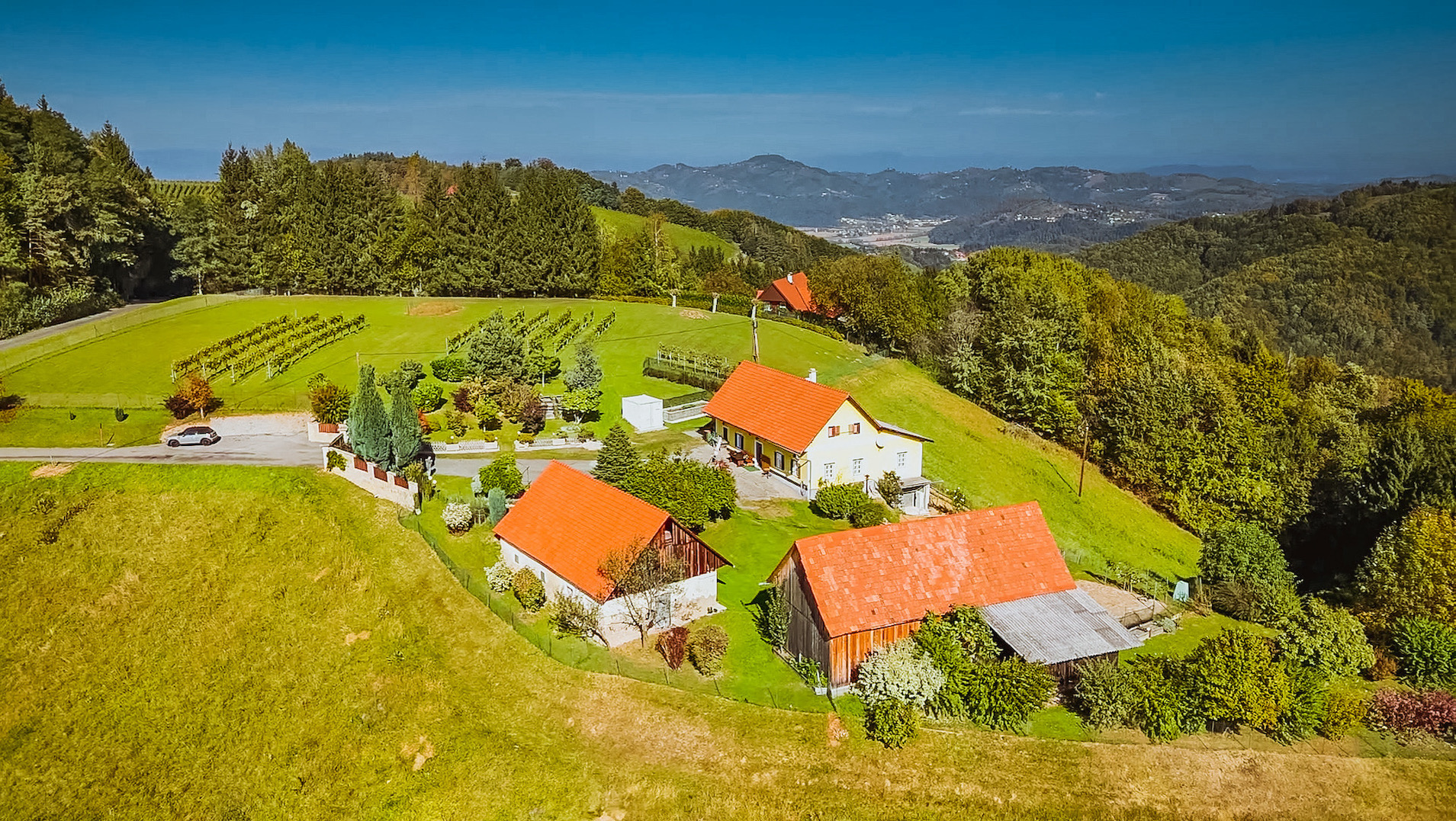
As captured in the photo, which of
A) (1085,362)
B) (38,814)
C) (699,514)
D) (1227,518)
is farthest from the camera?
(1085,362)

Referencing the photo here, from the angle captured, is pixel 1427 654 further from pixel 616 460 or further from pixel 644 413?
pixel 644 413

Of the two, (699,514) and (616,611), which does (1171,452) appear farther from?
(616,611)

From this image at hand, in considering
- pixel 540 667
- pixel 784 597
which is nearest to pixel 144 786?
pixel 540 667

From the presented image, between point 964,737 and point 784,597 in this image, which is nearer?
point 964,737

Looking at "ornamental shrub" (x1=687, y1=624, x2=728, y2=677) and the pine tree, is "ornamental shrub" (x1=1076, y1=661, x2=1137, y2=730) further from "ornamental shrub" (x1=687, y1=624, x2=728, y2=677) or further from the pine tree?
the pine tree

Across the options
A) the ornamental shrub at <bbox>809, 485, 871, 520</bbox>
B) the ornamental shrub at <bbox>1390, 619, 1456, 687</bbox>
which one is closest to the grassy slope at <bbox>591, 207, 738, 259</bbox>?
the ornamental shrub at <bbox>809, 485, 871, 520</bbox>

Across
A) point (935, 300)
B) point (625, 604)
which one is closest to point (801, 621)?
point (625, 604)

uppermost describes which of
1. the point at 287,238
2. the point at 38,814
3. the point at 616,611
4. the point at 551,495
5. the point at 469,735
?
the point at 287,238

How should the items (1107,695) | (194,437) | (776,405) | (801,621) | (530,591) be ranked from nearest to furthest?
1. (1107,695)
2. (801,621)
3. (530,591)
4. (194,437)
5. (776,405)
